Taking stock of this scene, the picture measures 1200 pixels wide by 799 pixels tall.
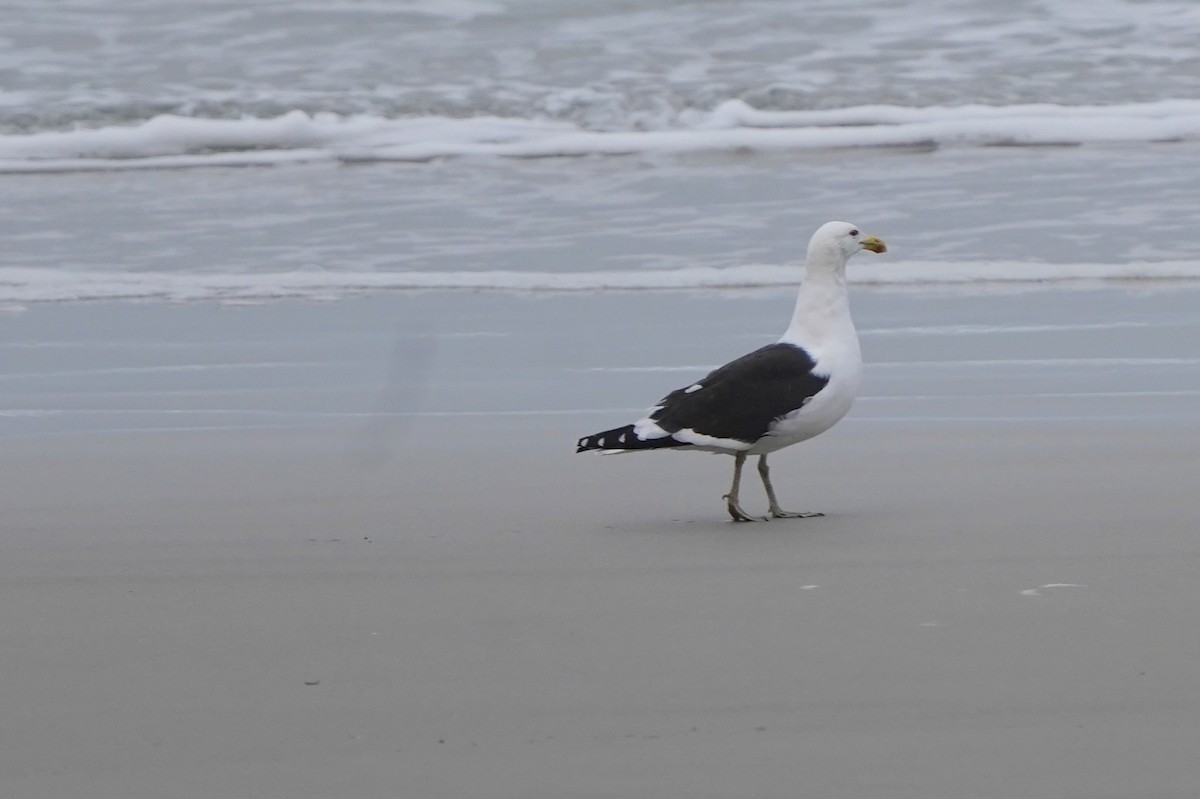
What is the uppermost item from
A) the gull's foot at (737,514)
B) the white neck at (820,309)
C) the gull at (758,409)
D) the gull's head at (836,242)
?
the gull's head at (836,242)

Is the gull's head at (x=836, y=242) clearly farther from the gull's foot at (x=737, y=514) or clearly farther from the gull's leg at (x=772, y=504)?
the gull's foot at (x=737, y=514)

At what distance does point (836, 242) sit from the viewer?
511 cm

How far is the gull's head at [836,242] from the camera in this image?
5074 mm

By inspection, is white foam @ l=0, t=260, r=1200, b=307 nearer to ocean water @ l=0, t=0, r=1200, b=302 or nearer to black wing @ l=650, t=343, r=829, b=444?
ocean water @ l=0, t=0, r=1200, b=302

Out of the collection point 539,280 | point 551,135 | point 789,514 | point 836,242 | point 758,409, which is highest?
point 836,242

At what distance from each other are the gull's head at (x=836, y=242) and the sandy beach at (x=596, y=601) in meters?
0.62

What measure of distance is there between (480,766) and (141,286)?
19.2 feet

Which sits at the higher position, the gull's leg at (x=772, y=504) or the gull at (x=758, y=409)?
the gull at (x=758, y=409)

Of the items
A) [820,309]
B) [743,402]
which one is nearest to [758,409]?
[743,402]

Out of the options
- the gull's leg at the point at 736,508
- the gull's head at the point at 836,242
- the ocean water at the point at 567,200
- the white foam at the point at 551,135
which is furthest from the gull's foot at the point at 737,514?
the white foam at the point at 551,135

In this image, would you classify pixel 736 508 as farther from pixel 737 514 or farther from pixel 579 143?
Result: pixel 579 143

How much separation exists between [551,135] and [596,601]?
9.39 metres

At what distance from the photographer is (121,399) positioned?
6.12m

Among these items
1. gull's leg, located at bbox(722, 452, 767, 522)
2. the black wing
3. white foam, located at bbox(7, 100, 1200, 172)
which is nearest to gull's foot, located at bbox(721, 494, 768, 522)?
gull's leg, located at bbox(722, 452, 767, 522)
